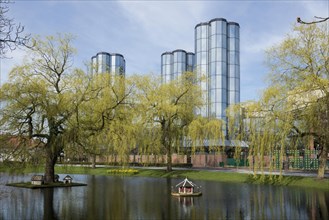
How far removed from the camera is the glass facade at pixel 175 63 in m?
103

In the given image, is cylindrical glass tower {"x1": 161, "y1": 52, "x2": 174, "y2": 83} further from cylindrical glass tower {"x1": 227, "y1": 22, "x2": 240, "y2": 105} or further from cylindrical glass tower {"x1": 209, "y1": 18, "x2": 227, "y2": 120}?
cylindrical glass tower {"x1": 227, "y1": 22, "x2": 240, "y2": 105}

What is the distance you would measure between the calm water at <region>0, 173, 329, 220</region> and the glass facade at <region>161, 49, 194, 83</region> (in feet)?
250

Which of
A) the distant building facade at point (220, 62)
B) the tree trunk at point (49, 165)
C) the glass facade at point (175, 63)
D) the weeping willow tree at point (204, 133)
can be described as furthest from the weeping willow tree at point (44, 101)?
the glass facade at point (175, 63)

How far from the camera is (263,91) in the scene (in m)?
31.7

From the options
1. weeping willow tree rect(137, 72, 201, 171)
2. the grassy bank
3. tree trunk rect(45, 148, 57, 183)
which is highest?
weeping willow tree rect(137, 72, 201, 171)

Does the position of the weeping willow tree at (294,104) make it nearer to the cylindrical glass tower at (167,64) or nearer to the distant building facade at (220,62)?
the distant building facade at (220,62)

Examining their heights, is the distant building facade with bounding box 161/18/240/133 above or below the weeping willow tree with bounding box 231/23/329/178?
above

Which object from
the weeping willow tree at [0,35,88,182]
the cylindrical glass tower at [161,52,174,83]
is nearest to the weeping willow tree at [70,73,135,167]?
the weeping willow tree at [0,35,88,182]

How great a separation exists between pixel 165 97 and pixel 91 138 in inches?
467

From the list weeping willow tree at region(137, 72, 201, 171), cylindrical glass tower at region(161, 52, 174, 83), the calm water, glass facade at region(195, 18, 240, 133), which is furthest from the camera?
cylindrical glass tower at region(161, 52, 174, 83)

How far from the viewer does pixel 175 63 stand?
4080 inches

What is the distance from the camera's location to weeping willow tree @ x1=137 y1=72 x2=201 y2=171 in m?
40.9

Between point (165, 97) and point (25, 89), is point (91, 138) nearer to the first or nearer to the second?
point (25, 89)

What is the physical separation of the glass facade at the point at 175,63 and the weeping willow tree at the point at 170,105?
5838 cm
